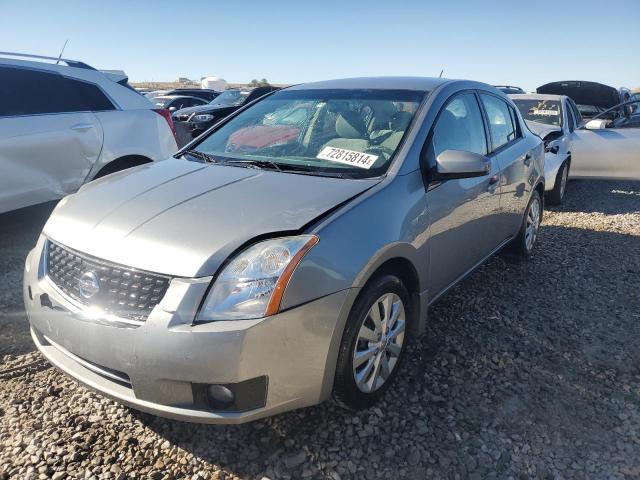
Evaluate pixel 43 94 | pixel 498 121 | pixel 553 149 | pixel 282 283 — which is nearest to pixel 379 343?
pixel 282 283

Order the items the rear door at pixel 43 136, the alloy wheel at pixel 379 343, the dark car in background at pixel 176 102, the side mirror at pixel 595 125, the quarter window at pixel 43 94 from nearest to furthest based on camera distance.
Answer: the alloy wheel at pixel 379 343
the rear door at pixel 43 136
the quarter window at pixel 43 94
the side mirror at pixel 595 125
the dark car in background at pixel 176 102

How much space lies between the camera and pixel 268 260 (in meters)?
1.94

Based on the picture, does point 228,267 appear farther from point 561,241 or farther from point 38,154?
point 561,241

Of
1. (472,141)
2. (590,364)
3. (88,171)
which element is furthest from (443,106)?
(88,171)

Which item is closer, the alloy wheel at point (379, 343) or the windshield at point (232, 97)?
the alloy wheel at point (379, 343)

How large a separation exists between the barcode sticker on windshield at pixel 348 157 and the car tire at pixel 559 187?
16.2 ft

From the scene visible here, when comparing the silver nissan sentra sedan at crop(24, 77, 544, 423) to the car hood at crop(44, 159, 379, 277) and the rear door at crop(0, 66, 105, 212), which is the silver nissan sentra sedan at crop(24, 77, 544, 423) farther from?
the rear door at crop(0, 66, 105, 212)

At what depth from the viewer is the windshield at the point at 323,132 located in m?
2.73

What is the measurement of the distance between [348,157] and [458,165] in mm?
596

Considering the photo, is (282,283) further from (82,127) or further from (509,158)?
(82,127)

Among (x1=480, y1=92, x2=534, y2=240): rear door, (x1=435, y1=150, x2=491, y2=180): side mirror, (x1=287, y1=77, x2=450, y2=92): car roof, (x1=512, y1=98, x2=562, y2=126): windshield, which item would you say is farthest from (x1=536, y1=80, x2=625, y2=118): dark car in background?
(x1=435, y1=150, x2=491, y2=180): side mirror

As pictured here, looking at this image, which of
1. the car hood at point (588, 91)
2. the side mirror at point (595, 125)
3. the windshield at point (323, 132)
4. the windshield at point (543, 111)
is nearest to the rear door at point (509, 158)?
the windshield at point (323, 132)

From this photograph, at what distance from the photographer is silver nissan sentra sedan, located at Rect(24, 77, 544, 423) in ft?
6.15

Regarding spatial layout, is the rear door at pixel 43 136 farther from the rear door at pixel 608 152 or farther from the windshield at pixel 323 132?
the rear door at pixel 608 152
